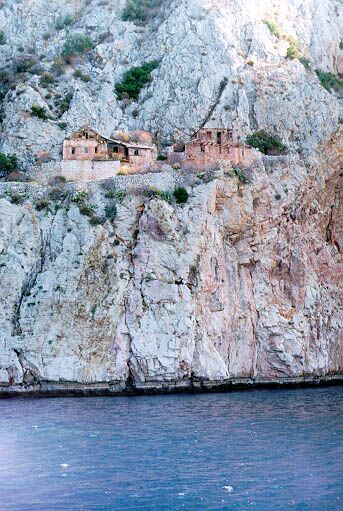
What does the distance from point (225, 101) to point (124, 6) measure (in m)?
18.5

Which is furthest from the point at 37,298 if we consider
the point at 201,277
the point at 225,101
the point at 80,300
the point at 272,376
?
the point at 225,101

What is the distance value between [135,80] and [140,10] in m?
10.2

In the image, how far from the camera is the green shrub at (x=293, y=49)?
284 ft

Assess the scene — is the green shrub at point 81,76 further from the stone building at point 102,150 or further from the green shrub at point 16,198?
the green shrub at point 16,198

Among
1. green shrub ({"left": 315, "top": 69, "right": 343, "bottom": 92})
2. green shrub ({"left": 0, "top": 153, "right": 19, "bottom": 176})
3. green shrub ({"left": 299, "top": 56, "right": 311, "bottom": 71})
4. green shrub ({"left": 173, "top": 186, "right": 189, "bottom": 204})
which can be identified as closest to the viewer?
green shrub ({"left": 173, "top": 186, "right": 189, "bottom": 204})

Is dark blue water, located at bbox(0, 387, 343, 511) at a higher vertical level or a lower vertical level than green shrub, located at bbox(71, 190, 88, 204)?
lower

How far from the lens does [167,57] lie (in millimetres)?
87625

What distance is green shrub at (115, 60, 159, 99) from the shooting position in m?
87.0

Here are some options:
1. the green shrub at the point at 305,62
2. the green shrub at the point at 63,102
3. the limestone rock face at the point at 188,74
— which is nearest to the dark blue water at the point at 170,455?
the limestone rock face at the point at 188,74

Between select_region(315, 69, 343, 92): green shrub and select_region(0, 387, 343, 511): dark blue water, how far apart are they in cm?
3660

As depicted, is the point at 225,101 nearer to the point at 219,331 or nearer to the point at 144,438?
the point at 219,331

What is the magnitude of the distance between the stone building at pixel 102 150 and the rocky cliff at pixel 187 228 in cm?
535

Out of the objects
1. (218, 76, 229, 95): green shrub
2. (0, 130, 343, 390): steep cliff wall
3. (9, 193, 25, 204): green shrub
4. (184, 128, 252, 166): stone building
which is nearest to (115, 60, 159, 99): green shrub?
(218, 76, 229, 95): green shrub

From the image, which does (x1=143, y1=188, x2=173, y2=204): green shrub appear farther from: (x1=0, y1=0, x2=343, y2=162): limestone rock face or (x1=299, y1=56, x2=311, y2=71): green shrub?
(x1=299, y1=56, x2=311, y2=71): green shrub
